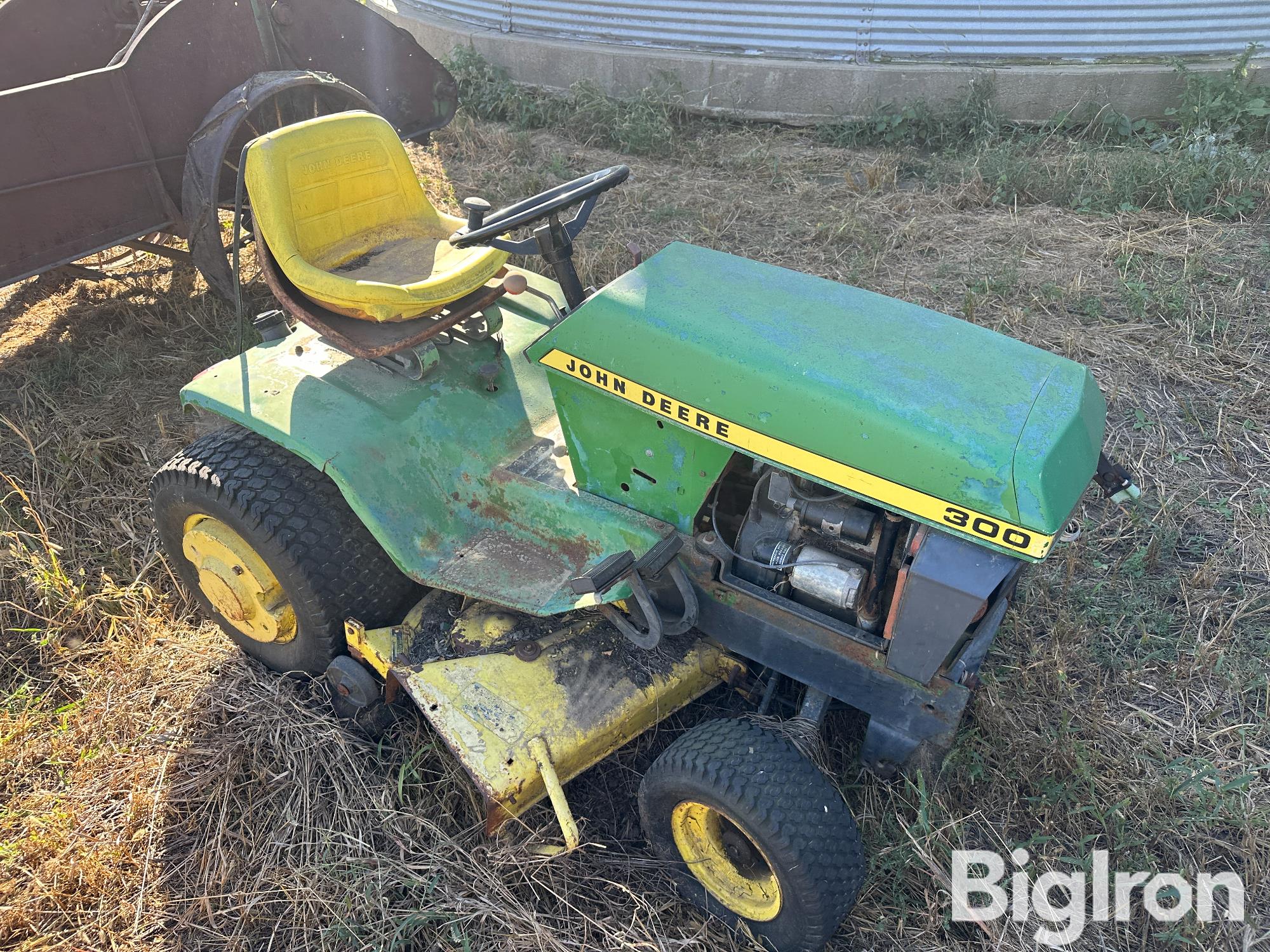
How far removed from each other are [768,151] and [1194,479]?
3.52m

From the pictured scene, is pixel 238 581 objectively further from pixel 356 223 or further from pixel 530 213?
pixel 530 213

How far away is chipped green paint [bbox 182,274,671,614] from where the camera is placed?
236 cm

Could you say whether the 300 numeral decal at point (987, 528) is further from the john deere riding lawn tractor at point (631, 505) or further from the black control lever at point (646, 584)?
the black control lever at point (646, 584)

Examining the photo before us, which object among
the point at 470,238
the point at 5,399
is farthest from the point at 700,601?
the point at 5,399

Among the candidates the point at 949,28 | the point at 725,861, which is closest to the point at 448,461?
the point at 725,861

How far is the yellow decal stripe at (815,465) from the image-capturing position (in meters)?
1.78

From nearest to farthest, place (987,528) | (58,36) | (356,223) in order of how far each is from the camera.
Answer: (987,528)
(356,223)
(58,36)

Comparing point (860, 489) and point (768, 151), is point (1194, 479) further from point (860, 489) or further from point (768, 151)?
point (768, 151)

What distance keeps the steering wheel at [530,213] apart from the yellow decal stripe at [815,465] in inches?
15.0

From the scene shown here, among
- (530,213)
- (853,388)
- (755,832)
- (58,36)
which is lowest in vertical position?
(755,832)

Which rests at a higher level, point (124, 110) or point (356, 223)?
point (124, 110)

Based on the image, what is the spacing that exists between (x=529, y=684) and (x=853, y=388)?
43.2 inches


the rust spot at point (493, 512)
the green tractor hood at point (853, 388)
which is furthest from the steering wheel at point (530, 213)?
the rust spot at point (493, 512)

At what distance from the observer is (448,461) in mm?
→ 2535
